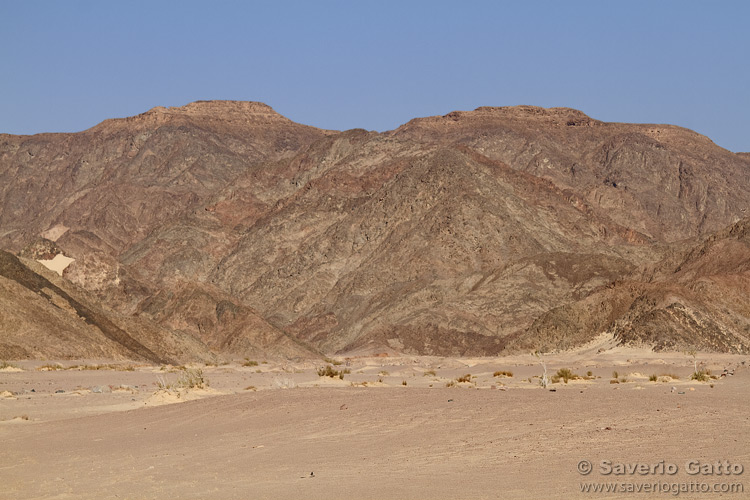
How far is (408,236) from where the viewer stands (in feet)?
348

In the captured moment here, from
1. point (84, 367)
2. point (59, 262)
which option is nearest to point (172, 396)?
point (84, 367)

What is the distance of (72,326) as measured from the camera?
50250mm

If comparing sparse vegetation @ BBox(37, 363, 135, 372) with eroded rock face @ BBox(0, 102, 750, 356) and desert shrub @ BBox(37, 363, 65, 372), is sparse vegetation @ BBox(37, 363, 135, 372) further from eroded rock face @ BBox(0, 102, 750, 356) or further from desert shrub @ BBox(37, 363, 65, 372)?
eroded rock face @ BBox(0, 102, 750, 356)

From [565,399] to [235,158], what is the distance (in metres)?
176

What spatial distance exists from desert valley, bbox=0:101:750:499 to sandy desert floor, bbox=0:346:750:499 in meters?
0.09

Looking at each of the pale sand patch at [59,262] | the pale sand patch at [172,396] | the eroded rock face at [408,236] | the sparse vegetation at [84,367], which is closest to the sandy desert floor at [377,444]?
the pale sand patch at [172,396]

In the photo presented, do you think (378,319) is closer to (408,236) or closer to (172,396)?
(408,236)

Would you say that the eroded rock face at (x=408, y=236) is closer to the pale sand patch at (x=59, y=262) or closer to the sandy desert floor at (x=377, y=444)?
the pale sand patch at (x=59, y=262)

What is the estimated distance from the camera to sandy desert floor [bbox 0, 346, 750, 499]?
461 inches

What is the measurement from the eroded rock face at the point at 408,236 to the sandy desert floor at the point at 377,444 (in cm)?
3458

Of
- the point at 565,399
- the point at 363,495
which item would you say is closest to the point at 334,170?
the point at 565,399

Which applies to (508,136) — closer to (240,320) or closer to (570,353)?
(240,320)

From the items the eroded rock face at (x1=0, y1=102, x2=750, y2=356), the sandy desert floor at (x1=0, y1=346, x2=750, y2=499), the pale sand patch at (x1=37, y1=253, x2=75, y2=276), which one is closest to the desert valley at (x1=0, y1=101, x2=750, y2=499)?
the sandy desert floor at (x1=0, y1=346, x2=750, y2=499)

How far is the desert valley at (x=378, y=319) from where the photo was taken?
1407 cm
